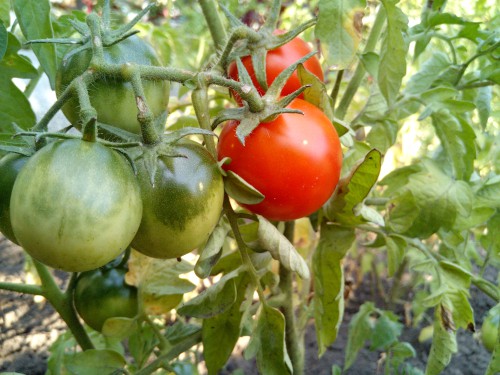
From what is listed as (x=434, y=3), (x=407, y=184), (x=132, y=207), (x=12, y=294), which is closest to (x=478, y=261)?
(x=407, y=184)

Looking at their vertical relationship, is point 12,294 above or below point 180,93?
below

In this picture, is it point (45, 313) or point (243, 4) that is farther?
point (243, 4)

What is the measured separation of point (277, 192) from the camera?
0.59 meters

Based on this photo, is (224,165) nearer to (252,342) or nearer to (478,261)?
(252,342)

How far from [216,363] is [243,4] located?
1721mm

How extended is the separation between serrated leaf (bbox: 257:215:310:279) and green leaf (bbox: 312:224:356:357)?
0.21 m

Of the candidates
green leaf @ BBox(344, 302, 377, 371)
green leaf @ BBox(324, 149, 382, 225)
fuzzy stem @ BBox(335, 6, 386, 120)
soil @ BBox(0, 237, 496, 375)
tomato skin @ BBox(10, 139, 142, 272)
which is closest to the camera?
tomato skin @ BBox(10, 139, 142, 272)

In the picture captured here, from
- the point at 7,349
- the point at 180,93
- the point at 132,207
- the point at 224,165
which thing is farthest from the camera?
the point at 7,349

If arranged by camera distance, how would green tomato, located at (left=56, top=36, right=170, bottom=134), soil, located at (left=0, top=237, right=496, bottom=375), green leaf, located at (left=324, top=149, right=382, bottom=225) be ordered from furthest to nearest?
soil, located at (left=0, top=237, right=496, bottom=375)
green leaf, located at (left=324, top=149, right=382, bottom=225)
green tomato, located at (left=56, top=36, right=170, bottom=134)

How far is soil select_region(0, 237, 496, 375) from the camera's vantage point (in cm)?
146

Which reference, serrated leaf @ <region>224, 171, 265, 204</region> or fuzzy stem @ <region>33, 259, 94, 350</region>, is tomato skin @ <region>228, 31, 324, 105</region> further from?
fuzzy stem @ <region>33, 259, 94, 350</region>

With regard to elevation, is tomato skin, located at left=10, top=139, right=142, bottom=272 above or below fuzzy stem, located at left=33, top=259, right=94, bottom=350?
above

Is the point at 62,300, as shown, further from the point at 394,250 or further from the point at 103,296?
the point at 394,250

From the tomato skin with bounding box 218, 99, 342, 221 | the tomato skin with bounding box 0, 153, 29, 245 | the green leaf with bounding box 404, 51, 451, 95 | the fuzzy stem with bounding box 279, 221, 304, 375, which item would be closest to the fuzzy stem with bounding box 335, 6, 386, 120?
the green leaf with bounding box 404, 51, 451, 95
